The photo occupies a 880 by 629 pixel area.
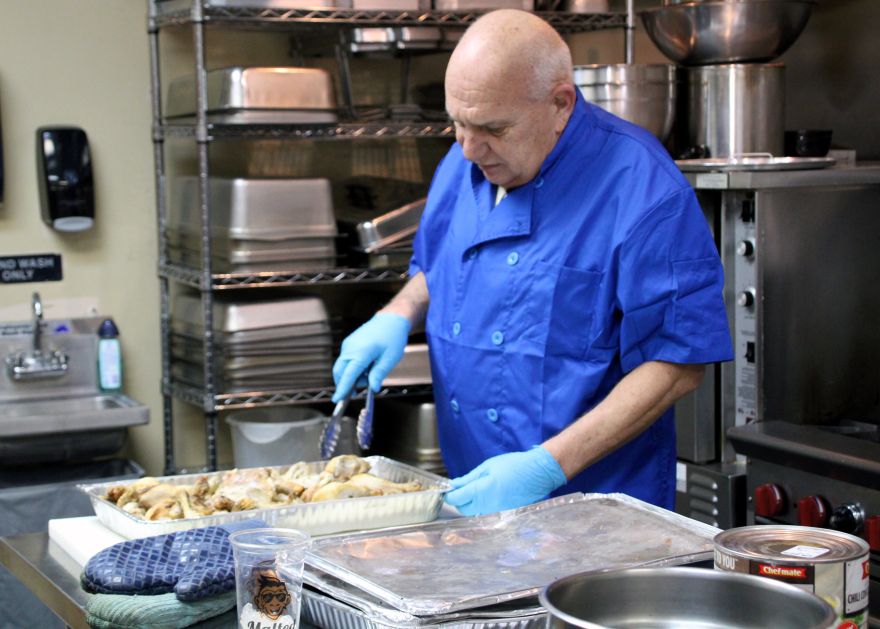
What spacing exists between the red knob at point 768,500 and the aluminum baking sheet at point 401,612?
112 cm

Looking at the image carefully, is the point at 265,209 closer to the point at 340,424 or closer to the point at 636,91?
the point at 636,91

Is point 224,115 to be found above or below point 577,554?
above

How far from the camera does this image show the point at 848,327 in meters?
2.26

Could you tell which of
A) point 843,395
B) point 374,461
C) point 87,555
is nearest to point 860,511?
point 843,395

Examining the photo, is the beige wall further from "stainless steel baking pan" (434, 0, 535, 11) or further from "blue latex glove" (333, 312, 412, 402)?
"blue latex glove" (333, 312, 412, 402)

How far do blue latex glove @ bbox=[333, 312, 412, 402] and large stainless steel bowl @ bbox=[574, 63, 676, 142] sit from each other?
0.93m

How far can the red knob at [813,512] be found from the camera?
1802 millimetres

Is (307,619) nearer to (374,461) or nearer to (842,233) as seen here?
(374,461)

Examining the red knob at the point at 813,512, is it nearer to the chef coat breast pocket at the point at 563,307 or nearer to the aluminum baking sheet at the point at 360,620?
the chef coat breast pocket at the point at 563,307

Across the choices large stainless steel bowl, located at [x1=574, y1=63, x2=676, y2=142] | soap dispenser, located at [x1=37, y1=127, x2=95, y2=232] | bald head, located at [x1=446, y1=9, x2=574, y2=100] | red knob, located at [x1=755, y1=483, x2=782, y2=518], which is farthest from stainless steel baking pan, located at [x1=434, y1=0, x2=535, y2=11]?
red knob, located at [x1=755, y1=483, x2=782, y2=518]

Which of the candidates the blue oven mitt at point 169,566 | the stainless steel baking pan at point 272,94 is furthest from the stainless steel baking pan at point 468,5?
the blue oven mitt at point 169,566

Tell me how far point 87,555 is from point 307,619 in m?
0.42

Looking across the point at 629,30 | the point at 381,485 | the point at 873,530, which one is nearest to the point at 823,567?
the point at 381,485

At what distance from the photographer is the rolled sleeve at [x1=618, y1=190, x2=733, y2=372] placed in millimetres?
1509
